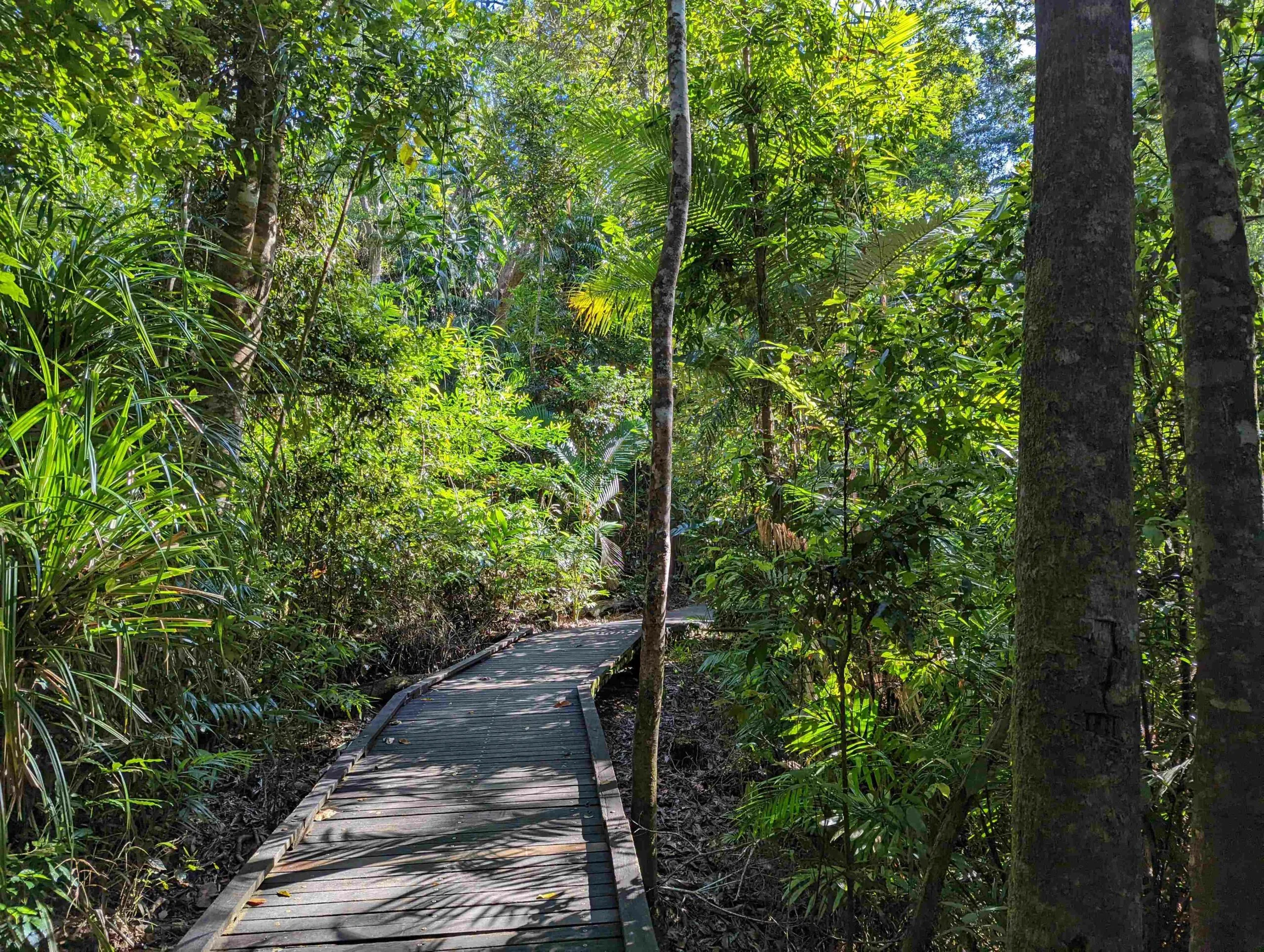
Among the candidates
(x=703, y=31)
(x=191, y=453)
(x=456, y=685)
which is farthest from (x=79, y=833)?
(x=703, y=31)

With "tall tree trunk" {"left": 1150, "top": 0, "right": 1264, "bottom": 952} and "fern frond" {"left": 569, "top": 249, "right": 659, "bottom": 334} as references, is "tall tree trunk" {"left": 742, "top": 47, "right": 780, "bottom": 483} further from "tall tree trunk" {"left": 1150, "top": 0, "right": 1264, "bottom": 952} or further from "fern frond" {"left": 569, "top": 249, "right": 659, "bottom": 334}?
"tall tree trunk" {"left": 1150, "top": 0, "right": 1264, "bottom": 952}

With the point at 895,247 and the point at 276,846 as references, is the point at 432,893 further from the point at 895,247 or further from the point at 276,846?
the point at 895,247

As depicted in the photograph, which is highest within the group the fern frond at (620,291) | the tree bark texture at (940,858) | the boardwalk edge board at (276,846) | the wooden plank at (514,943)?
the fern frond at (620,291)

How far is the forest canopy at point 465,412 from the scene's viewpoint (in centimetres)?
271

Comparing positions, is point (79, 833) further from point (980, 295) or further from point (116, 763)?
point (980, 295)

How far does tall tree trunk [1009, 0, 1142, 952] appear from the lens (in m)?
1.53

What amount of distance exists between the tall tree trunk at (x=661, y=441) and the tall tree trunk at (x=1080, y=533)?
2.80m

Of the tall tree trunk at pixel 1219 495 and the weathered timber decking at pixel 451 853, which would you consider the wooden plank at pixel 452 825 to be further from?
the tall tree trunk at pixel 1219 495

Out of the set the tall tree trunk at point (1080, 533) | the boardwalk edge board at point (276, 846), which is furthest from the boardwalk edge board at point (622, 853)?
the tall tree trunk at point (1080, 533)

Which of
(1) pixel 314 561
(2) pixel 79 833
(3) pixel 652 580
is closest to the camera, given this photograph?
(2) pixel 79 833

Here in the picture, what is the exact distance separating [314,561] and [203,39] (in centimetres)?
451

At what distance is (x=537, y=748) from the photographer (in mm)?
5918

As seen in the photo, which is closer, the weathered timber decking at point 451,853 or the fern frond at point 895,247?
the weathered timber decking at point 451,853

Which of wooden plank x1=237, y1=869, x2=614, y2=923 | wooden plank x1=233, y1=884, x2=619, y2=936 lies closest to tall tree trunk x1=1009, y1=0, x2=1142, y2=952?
wooden plank x1=233, y1=884, x2=619, y2=936
